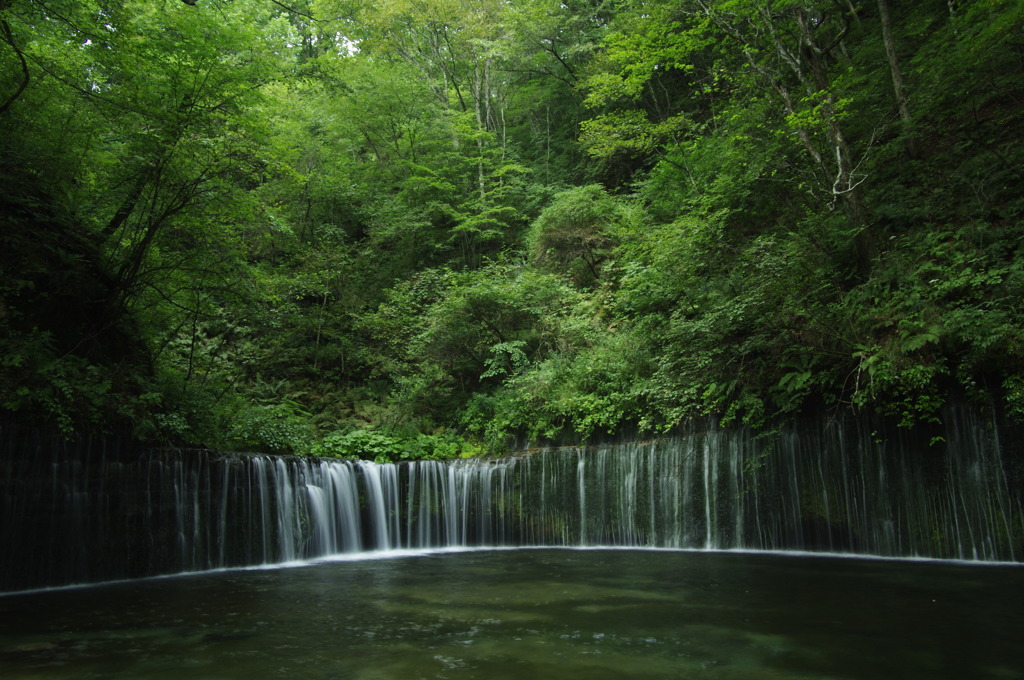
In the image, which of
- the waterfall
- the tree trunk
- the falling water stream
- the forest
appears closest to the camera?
the falling water stream

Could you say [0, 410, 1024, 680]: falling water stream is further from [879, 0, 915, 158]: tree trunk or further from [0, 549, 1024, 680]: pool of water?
[879, 0, 915, 158]: tree trunk

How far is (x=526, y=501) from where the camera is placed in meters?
11.9

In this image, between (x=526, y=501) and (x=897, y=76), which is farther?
(x=526, y=501)

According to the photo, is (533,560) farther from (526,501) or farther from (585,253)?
(585,253)

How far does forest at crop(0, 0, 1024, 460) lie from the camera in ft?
26.5

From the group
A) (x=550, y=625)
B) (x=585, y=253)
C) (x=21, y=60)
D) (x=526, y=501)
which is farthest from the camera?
(x=585, y=253)

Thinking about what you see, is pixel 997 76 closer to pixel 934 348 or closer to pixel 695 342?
pixel 934 348

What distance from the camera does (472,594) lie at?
681 cm

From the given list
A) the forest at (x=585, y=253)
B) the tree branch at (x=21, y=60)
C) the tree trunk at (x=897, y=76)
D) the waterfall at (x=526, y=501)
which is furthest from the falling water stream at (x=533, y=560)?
the tree trunk at (x=897, y=76)

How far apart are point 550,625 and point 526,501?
21.8 ft

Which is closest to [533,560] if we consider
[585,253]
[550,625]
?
[550,625]

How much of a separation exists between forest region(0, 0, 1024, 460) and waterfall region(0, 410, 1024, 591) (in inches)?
22.0

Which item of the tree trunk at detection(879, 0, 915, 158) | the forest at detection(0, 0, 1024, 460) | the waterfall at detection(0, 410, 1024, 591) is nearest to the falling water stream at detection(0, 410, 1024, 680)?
the waterfall at detection(0, 410, 1024, 591)

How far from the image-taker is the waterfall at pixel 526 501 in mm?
7508
